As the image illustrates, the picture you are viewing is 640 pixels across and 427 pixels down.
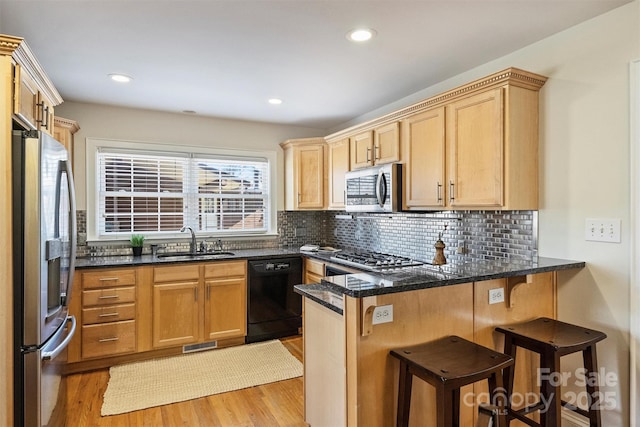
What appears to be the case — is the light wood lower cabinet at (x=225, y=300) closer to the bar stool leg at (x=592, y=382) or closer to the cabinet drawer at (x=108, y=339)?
the cabinet drawer at (x=108, y=339)

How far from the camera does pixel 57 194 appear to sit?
193cm

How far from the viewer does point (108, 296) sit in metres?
3.16

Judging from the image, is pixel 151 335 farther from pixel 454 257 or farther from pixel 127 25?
pixel 454 257

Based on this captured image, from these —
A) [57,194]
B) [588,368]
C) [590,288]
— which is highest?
[57,194]

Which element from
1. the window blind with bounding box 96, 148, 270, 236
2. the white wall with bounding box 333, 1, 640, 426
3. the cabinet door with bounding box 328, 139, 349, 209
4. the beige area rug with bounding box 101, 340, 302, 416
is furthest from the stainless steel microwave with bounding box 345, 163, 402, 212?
the beige area rug with bounding box 101, 340, 302, 416

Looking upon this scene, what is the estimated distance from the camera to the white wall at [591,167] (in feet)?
6.50

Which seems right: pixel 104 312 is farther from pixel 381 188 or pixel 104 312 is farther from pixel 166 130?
pixel 381 188

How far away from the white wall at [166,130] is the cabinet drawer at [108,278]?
0.89 m

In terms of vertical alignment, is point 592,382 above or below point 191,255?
below

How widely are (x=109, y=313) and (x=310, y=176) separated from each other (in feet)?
7.81

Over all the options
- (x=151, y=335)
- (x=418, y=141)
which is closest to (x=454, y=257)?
(x=418, y=141)

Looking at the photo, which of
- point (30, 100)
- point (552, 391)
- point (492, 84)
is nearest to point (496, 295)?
point (552, 391)

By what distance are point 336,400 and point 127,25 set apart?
2.34 m

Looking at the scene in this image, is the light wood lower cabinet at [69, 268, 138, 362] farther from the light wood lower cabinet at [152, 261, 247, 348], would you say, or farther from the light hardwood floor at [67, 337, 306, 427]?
the light hardwood floor at [67, 337, 306, 427]
